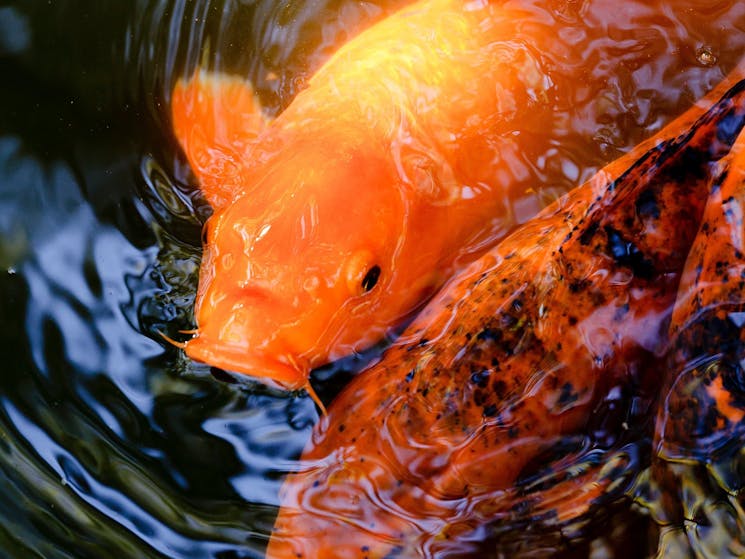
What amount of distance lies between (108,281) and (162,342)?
318mm

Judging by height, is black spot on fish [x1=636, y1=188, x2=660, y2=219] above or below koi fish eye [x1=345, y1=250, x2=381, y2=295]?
below

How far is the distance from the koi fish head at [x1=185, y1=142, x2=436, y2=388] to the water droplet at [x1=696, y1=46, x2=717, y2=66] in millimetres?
1501

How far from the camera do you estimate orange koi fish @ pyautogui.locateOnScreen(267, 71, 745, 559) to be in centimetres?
197

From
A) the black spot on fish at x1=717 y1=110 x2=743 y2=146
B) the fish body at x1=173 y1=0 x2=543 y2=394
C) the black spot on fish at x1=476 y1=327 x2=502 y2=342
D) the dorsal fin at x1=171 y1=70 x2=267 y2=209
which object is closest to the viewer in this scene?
the black spot on fish at x1=717 y1=110 x2=743 y2=146

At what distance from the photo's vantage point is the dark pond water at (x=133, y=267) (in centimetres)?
217

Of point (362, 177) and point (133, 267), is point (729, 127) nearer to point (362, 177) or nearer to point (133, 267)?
point (362, 177)

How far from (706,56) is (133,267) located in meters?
2.51

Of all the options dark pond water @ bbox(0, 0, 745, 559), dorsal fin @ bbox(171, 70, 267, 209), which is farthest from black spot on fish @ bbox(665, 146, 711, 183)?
dorsal fin @ bbox(171, 70, 267, 209)

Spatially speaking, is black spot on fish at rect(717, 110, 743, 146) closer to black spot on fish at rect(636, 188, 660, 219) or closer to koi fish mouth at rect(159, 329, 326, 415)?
black spot on fish at rect(636, 188, 660, 219)

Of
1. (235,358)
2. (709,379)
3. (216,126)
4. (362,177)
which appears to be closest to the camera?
(709,379)

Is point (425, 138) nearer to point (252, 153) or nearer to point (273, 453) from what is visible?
point (252, 153)

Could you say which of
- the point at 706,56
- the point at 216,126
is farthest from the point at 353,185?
the point at 706,56

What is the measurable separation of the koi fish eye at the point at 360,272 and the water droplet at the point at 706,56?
1.74 metres

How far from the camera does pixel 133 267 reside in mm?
2648
